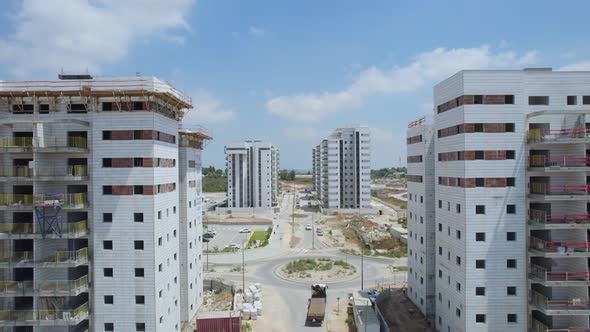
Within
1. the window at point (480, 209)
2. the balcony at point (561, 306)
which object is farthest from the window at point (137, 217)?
the balcony at point (561, 306)

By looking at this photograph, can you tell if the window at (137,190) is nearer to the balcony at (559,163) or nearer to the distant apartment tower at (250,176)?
the balcony at (559,163)

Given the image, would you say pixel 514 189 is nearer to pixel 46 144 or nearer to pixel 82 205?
pixel 82 205

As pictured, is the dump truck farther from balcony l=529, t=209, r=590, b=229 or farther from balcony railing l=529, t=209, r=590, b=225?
balcony railing l=529, t=209, r=590, b=225

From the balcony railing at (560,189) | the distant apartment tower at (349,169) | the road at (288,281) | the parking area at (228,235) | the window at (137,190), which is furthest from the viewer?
the distant apartment tower at (349,169)

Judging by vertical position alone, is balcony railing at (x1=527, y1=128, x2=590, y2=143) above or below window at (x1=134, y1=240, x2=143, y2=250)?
above

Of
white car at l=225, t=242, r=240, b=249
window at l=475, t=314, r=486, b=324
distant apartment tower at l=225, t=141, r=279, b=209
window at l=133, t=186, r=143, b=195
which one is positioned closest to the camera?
window at l=133, t=186, r=143, b=195

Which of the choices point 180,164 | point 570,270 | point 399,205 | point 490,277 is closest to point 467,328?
point 490,277

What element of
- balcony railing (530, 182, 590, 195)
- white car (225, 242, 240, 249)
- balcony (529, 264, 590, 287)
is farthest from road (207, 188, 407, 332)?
balcony railing (530, 182, 590, 195)
